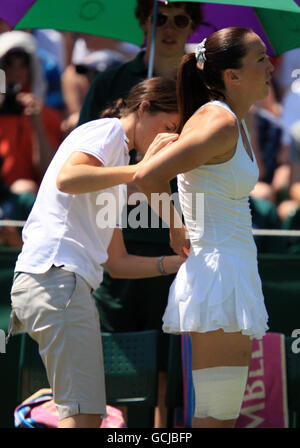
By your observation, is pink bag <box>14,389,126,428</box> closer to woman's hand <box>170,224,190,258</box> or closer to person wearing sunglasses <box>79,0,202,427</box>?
person wearing sunglasses <box>79,0,202,427</box>

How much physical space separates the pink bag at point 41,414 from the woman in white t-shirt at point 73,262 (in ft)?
2.27

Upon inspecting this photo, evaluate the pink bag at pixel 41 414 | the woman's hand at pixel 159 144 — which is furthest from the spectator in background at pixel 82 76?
the woman's hand at pixel 159 144

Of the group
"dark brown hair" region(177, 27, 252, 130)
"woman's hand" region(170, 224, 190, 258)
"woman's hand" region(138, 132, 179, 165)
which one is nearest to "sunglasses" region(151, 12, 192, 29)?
"dark brown hair" region(177, 27, 252, 130)

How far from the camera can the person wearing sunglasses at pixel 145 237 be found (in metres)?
3.76

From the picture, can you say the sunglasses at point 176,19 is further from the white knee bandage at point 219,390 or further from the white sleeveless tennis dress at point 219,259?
the white knee bandage at point 219,390

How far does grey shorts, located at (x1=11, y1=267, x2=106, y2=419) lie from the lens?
100 inches

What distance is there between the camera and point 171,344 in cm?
362

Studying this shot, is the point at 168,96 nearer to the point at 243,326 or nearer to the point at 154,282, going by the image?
the point at 243,326

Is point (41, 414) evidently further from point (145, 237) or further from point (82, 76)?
point (82, 76)

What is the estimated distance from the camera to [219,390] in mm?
2551

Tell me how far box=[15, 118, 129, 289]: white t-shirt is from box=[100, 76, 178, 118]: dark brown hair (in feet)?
0.57

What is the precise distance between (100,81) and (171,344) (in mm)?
1304

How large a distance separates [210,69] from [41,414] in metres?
1.58

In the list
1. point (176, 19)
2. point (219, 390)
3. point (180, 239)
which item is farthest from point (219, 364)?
point (176, 19)
